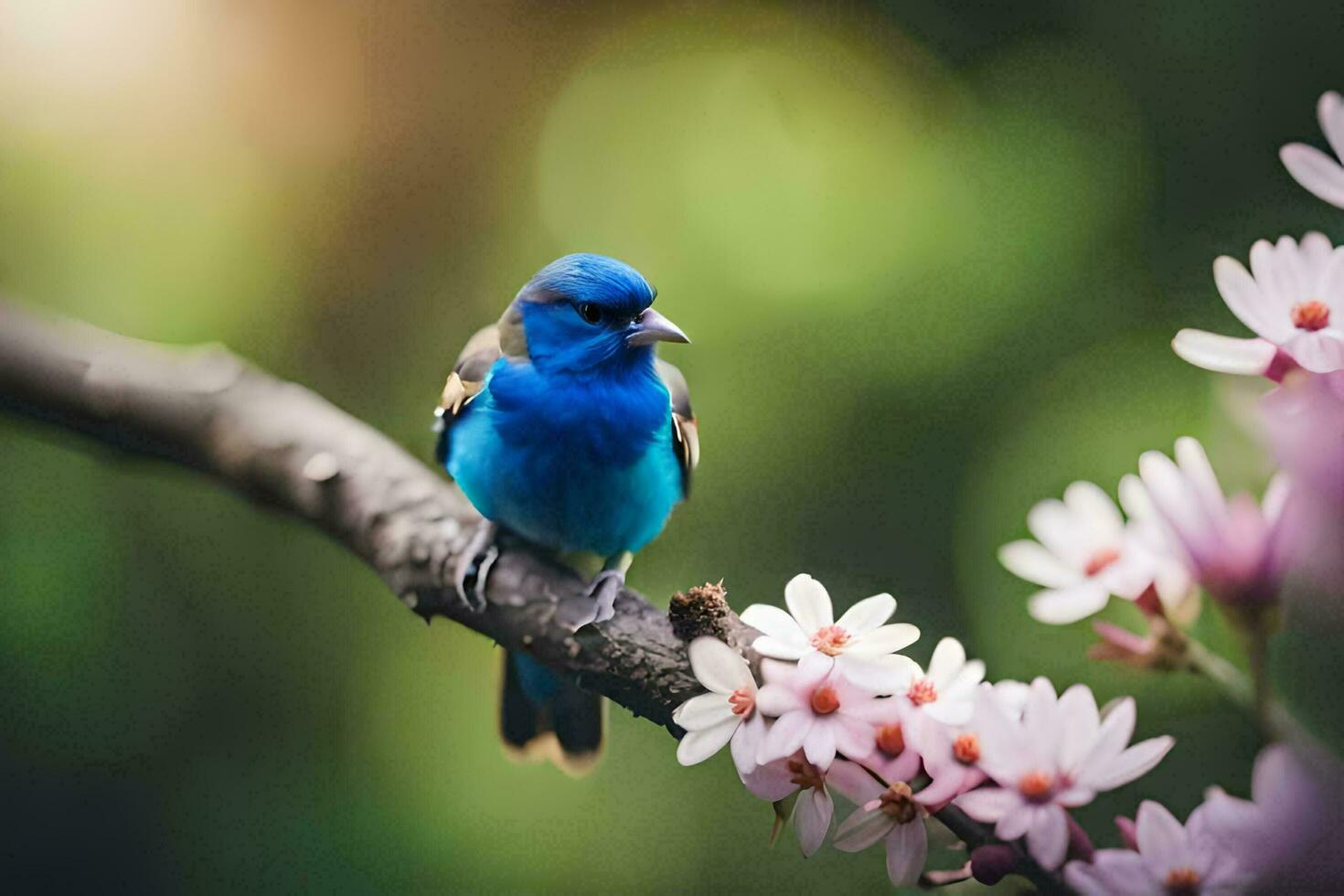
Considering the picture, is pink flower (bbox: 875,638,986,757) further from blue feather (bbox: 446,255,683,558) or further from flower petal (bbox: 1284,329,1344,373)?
blue feather (bbox: 446,255,683,558)

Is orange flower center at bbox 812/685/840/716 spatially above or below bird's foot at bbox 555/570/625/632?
below

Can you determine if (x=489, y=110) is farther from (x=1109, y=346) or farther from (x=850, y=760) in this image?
(x=850, y=760)

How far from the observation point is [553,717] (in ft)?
3.46

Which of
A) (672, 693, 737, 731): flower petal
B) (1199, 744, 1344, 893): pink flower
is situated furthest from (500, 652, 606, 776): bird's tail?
(1199, 744, 1344, 893): pink flower

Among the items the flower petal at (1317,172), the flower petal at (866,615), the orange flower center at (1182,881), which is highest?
the flower petal at (1317,172)

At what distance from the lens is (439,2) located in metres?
1.58

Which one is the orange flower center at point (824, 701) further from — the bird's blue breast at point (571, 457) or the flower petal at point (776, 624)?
the bird's blue breast at point (571, 457)

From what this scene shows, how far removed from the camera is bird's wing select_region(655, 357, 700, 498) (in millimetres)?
993

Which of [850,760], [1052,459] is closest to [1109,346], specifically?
[1052,459]

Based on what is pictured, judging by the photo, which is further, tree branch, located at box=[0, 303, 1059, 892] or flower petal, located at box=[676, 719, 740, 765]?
tree branch, located at box=[0, 303, 1059, 892]

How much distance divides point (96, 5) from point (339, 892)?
3.81 feet

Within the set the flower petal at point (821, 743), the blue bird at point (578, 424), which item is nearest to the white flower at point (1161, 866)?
the flower petal at point (821, 743)

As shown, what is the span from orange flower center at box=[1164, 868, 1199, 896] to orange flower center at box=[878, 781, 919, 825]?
10 cm

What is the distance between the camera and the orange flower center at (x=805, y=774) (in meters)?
0.49
